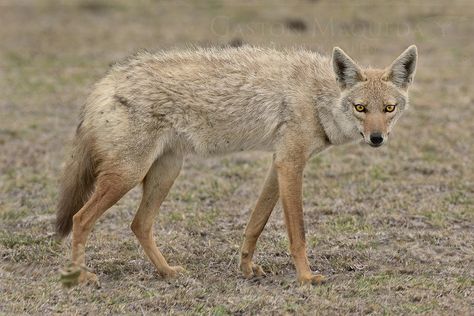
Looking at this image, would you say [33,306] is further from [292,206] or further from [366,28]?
[366,28]

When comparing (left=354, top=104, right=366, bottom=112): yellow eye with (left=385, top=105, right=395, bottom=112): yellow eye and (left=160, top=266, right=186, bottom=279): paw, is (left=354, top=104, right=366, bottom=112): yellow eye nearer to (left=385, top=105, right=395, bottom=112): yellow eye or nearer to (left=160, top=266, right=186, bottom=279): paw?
(left=385, top=105, right=395, bottom=112): yellow eye

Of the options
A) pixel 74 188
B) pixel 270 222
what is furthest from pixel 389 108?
pixel 74 188

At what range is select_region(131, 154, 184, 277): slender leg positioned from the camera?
24.3 ft

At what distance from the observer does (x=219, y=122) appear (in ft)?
23.9

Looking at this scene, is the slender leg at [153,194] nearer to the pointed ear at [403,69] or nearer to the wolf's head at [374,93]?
the wolf's head at [374,93]

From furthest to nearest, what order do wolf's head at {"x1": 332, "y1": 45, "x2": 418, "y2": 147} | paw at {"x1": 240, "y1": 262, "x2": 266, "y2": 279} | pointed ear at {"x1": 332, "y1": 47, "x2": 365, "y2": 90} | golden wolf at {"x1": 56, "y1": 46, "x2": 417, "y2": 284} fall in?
paw at {"x1": 240, "y1": 262, "x2": 266, "y2": 279}
pointed ear at {"x1": 332, "y1": 47, "x2": 365, "y2": 90}
golden wolf at {"x1": 56, "y1": 46, "x2": 417, "y2": 284}
wolf's head at {"x1": 332, "y1": 45, "x2": 418, "y2": 147}

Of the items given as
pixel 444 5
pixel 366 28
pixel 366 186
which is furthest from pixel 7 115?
pixel 444 5

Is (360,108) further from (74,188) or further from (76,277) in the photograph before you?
(76,277)

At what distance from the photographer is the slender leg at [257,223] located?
7301mm

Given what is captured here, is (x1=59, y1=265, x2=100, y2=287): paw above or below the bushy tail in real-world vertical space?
below

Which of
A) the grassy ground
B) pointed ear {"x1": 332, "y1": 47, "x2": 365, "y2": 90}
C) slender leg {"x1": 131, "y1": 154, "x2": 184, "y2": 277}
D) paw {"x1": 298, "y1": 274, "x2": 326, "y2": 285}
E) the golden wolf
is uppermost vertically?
pointed ear {"x1": 332, "y1": 47, "x2": 365, "y2": 90}

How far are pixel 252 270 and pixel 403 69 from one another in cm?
215

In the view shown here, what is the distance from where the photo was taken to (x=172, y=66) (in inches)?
293

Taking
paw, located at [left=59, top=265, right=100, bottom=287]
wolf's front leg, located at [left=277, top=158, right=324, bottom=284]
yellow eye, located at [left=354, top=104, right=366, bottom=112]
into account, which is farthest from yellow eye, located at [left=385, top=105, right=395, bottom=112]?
paw, located at [left=59, top=265, right=100, bottom=287]
